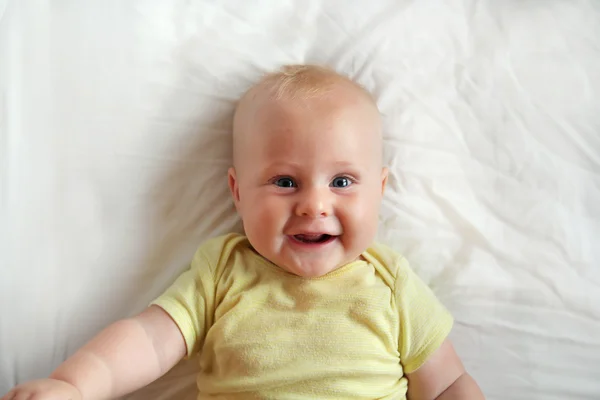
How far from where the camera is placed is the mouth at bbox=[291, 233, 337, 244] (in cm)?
92

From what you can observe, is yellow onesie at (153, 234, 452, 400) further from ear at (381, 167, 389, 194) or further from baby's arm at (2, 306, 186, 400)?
ear at (381, 167, 389, 194)

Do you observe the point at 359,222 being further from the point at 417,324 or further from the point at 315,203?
the point at 417,324

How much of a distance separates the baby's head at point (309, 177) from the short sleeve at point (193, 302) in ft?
0.33

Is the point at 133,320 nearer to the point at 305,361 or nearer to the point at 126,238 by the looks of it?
the point at 126,238

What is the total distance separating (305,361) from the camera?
902mm

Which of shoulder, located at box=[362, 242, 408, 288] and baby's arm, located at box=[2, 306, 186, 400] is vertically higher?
shoulder, located at box=[362, 242, 408, 288]

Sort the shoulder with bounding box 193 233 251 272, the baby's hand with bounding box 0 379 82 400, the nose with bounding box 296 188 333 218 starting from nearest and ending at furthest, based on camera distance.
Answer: the baby's hand with bounding box 0 379 82 400 < the nose with bounding box 296 188 333 218 < the shoulder with bounding box 193 233 251 272

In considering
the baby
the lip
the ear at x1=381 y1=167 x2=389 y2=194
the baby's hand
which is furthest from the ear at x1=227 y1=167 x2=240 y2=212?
the baby's hand

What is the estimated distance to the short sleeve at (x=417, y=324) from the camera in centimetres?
94

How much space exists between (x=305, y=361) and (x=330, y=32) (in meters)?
0.59

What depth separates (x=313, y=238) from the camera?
0.92 meters

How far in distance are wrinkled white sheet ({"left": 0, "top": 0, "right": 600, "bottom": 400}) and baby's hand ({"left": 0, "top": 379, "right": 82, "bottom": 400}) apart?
0.20m

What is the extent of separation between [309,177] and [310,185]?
0.01m

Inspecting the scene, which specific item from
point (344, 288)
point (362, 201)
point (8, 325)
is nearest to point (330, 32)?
point (362, 201)
